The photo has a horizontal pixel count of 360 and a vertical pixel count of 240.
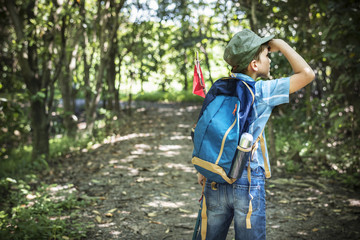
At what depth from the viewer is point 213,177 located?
1.94 meters

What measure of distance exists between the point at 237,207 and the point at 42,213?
9.60 feet

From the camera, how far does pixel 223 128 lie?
191cm

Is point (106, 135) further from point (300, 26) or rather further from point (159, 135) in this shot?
point (300, 26)

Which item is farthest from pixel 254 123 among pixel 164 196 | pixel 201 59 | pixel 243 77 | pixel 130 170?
pixel 130 170

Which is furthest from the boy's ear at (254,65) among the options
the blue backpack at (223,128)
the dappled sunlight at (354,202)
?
the dappled sunlight at (354,202)

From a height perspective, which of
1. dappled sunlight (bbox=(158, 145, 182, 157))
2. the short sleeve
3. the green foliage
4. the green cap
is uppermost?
the green cap

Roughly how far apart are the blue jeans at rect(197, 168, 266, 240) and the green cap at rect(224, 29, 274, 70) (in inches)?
26.4

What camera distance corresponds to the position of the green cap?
6.50 ft

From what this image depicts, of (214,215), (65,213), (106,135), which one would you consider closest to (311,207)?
(214,215)

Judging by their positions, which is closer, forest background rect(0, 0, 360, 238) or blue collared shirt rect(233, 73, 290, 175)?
blue collared shirt rect(233, 73, 290, 175)

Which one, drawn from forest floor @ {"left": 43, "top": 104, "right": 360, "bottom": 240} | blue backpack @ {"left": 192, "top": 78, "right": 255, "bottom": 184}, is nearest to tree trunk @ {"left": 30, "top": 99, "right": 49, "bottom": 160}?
forest floor @ {"left": 43, "top": 104, "right": 360, "bottom": 240}

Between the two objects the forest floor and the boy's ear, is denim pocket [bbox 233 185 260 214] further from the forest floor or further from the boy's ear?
the forest floor

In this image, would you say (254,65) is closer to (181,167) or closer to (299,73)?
(299,73)

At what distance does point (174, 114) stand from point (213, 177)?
9.66 m
